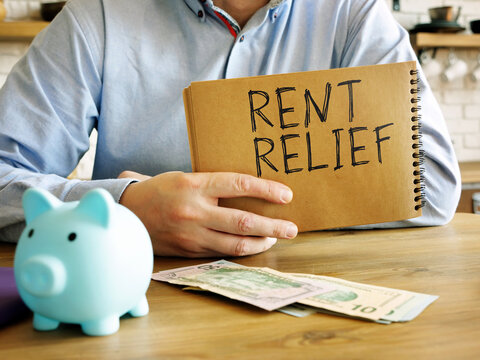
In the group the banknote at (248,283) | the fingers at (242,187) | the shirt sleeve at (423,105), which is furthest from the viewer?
the shirt sleeve at (423,105)

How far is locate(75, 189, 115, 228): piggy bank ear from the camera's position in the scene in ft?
1.56

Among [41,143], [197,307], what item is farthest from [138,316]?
[41,143]

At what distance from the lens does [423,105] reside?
107 centimetres

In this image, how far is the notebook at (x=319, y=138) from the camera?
75 centimetres

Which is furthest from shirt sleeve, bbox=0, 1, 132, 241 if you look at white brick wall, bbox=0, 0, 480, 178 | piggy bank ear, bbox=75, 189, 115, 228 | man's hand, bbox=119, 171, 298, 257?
white brick wall, bbox=0, 0, 480, 178

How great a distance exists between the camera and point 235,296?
1.91ft

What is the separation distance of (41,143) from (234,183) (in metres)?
0.55

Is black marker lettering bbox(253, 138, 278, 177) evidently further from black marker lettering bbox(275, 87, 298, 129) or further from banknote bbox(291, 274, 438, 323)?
banknote bbox(291, 274, 438, 323)

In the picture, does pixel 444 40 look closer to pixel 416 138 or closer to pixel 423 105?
pixel 423 105

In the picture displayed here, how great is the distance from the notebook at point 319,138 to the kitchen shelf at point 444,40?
2.53m

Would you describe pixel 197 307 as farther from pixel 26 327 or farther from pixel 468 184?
pixel 468 184

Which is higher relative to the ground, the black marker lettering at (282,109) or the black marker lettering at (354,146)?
the black marker lettering at (282,109)

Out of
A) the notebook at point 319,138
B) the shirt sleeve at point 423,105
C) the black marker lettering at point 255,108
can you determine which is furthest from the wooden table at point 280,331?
the shirt sleeve at point 423,105

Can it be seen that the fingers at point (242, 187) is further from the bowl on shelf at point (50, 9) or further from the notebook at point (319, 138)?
the bowl on shelf at point (50, 9)
